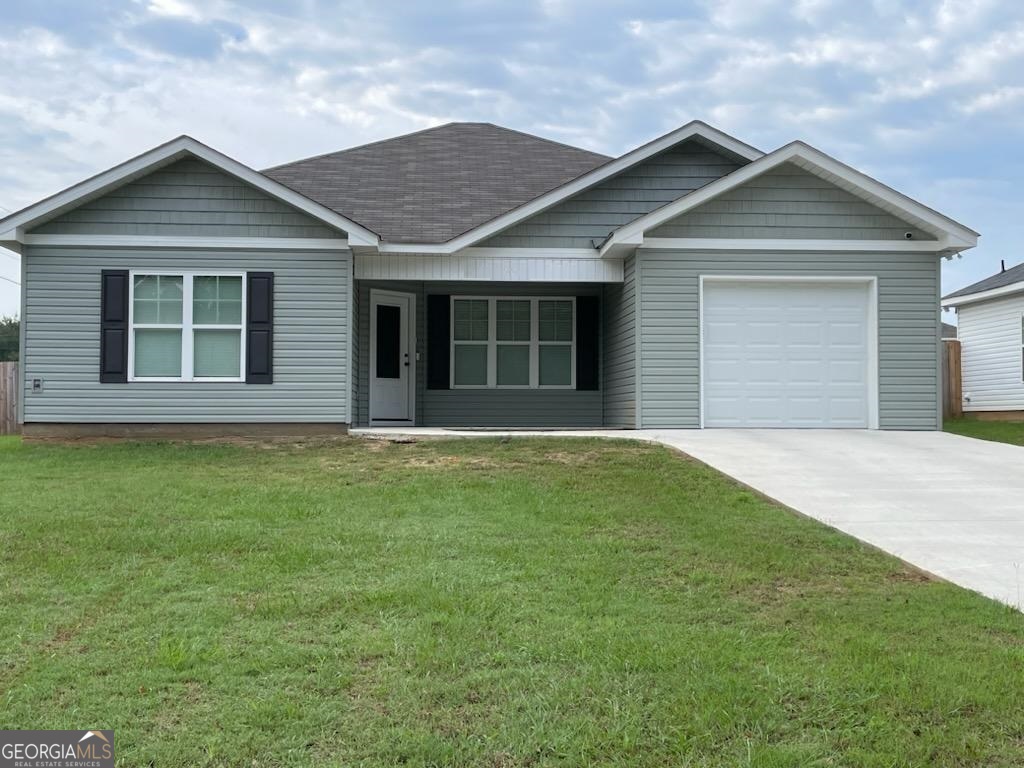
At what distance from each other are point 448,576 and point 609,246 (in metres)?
8.20

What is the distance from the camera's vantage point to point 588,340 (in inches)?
594

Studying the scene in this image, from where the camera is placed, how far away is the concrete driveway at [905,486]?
19.4ft

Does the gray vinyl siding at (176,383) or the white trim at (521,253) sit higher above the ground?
the white trim at (521,253)

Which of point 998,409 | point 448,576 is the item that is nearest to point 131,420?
point 448,576

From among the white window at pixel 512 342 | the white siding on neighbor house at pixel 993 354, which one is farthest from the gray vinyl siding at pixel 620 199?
the white siding on neighbor house at pixel 993 354

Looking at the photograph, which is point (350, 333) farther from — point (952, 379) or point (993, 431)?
point (952, 379)

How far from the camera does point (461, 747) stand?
124 inches

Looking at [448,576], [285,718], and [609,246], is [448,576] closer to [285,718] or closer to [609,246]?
[285,718]

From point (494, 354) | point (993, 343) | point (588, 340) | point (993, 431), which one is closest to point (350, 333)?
point (494, 354)

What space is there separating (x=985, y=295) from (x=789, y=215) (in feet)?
33.7

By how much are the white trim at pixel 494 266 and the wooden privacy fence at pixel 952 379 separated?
11.2m

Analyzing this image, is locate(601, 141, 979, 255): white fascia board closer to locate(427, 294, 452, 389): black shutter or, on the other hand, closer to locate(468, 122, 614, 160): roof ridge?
locate(427, 294, 452, 389): black shutter

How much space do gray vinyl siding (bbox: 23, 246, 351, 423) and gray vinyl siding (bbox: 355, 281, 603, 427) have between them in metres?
2.74

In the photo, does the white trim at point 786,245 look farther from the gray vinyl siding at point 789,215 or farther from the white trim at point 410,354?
the white trim at point 410,354
